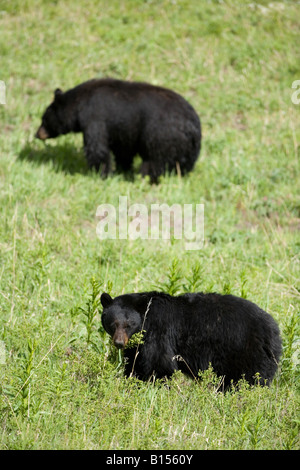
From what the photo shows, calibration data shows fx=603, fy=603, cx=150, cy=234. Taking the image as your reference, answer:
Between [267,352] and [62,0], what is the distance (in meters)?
11.5

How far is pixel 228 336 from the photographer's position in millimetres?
4355

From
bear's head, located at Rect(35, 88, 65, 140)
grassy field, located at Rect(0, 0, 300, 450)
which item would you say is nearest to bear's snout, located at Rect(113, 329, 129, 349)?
grassy field, located at Rect(0, 0, 300, 450)

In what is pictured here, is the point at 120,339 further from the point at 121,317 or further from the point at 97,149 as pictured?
the point at 97,149

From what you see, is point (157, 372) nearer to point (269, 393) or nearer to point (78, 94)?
point (269, 393)

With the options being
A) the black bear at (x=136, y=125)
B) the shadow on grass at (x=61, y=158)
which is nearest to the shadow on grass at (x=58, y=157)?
the shadow on grass at (x=61, y=158)

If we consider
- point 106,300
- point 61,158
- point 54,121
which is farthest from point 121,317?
point 54,121

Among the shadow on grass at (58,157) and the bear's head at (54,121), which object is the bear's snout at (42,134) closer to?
the bear's head at (54,121)

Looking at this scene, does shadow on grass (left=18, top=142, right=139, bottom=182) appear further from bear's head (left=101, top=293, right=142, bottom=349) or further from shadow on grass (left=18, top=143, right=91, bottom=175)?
bear's head (left=101, top=293, right=142, bottom=349)

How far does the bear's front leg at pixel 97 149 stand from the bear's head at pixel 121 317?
14.9ft

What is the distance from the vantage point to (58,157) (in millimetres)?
9297

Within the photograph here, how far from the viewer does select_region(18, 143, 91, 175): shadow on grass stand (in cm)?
900

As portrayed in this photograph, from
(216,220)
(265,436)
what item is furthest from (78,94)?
(265,436)

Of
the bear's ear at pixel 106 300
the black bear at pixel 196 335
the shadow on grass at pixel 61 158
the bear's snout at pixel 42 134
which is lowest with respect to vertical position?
the black bear at pixel 196 335

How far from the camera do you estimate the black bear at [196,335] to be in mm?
4316
